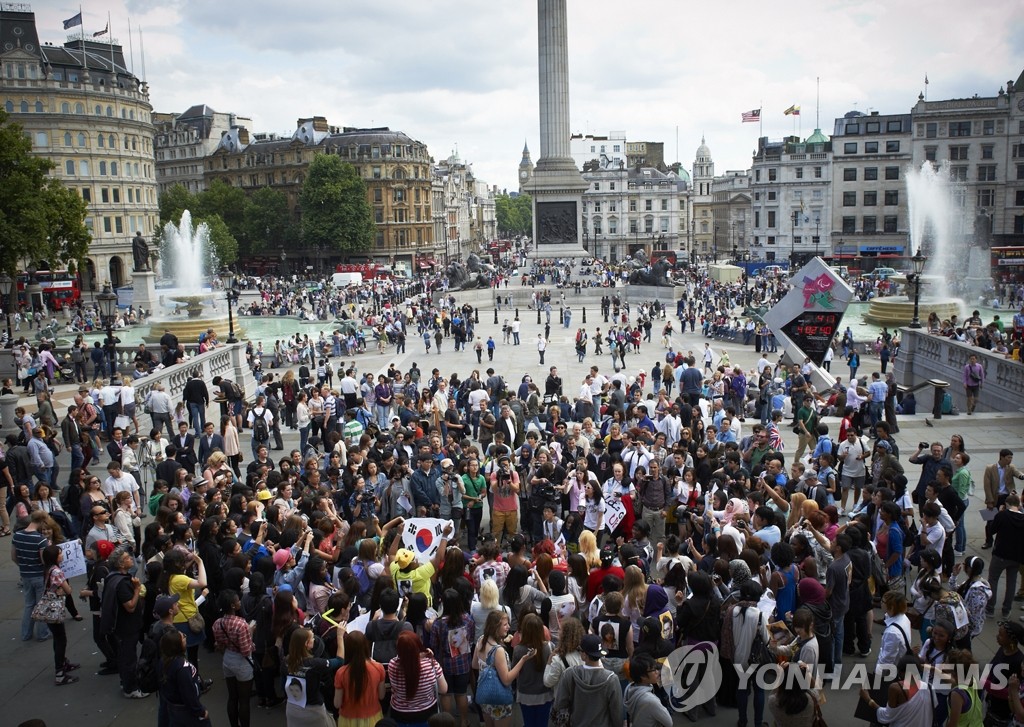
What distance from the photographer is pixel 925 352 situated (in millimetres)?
25891

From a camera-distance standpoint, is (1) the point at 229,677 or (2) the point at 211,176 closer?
(1) the point at 229,677

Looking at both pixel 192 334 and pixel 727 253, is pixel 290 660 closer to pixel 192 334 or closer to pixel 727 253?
pixel 192 334

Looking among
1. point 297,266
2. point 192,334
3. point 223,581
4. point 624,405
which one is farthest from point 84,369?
point 297,266

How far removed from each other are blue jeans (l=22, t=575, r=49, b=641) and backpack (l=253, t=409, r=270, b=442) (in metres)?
8.36

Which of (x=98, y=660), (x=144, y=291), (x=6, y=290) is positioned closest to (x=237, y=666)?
(x=98, y=660)

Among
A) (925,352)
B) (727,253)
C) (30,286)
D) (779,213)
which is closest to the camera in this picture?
(925,352)

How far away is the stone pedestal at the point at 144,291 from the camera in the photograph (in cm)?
5128

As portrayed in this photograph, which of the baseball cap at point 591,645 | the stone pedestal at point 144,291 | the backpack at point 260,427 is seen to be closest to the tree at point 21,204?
the stone pedestal at point 144,291

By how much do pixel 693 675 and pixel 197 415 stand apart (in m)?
15.6

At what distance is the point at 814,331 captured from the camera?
2350 centimetres

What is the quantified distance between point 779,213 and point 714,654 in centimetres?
9463

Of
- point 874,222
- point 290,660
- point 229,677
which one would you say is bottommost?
point 229,677

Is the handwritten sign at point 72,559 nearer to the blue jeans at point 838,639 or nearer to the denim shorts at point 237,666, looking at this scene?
the denim shorts at point 237,666

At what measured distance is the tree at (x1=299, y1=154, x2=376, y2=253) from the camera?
3597 inches
